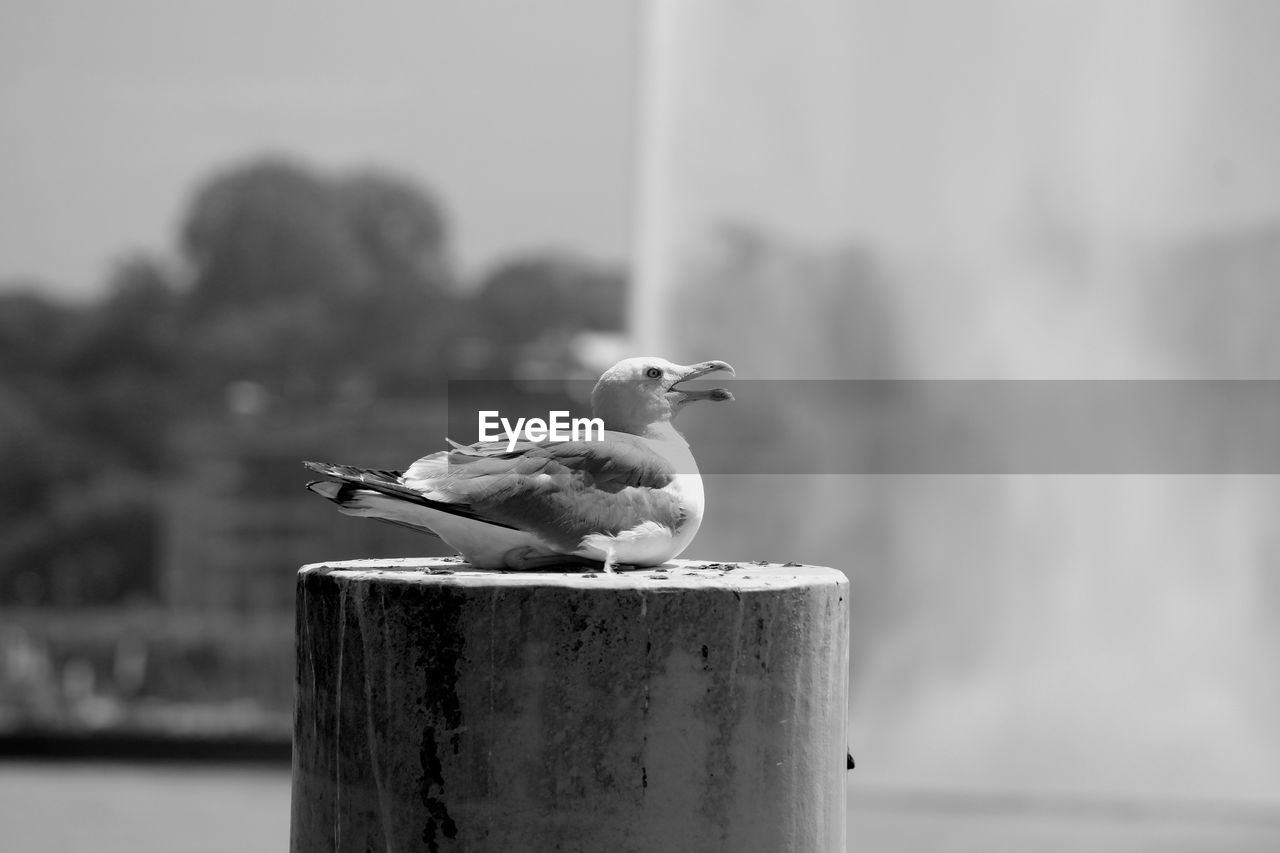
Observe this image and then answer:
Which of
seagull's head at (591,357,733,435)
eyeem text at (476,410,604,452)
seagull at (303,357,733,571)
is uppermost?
seagull's head at (591,357,733,435)

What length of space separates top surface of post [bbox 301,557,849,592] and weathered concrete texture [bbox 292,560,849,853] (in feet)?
0.04

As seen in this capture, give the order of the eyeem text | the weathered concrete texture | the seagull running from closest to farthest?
the weathered concrete texture < the seagull < the eyeem text

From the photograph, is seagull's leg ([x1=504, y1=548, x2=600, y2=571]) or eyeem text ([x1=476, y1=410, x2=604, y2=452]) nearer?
seagull's leg ([x1=504, y1=548, x2=600, y2=571])

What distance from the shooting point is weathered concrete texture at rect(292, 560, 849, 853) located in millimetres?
3705

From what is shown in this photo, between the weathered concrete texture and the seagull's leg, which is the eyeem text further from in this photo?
the weathered concrete texture

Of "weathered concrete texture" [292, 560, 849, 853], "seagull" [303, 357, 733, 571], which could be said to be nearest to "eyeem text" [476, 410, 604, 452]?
"seagull" [303, 357, 733, 571]

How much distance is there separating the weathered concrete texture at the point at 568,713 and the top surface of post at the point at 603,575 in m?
0.01

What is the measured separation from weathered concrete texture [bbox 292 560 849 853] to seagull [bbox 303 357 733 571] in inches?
7.8

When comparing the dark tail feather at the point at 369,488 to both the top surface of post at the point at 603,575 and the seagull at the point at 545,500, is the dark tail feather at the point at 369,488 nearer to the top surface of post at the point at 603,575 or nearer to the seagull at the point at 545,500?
the seagull at the point at 545,500

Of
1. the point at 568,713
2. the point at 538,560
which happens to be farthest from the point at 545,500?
the point at 568,713

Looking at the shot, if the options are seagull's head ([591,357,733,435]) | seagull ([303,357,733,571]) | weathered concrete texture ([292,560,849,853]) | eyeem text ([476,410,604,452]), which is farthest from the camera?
seagull's head ([591,357,733,435])

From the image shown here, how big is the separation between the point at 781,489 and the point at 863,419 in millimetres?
943

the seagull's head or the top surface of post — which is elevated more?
the seagull's head

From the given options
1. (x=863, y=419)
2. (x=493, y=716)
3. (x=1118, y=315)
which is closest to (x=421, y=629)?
(x=493, y=716)
